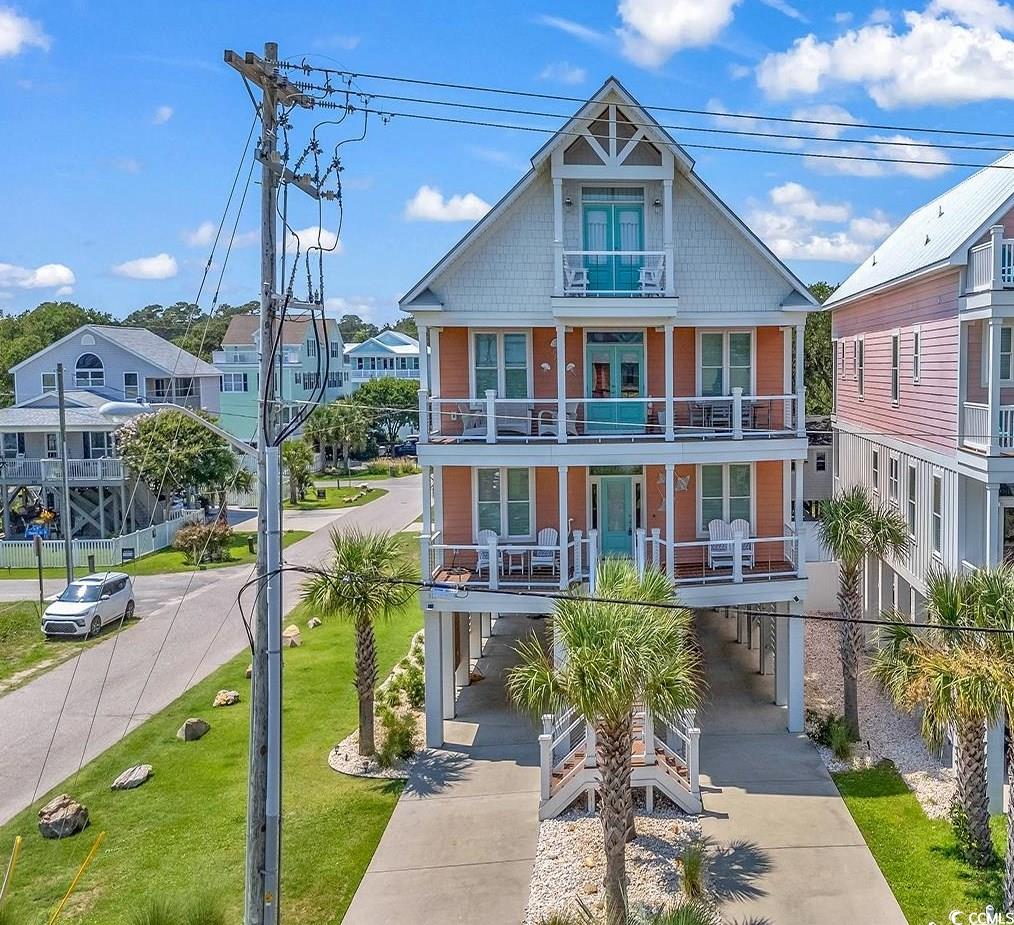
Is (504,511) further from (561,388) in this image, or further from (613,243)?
(613,243)

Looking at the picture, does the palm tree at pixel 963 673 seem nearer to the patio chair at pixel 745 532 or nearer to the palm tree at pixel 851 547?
the palm tree at pixel 851 547

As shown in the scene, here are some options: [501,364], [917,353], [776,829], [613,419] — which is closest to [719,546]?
[613,419]

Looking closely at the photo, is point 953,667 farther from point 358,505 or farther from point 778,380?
point 358,505

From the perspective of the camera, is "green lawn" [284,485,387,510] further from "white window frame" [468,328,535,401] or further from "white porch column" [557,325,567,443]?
"white porch column" [557,325,567,443]

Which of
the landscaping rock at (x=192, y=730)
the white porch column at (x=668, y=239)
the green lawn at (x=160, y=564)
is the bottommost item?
the landscaping rock at (x=192, y=730)

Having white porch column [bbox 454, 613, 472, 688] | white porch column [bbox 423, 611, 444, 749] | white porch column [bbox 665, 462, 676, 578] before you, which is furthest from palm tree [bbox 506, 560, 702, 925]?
white porch column [bbox 454, 613, 472, 688]

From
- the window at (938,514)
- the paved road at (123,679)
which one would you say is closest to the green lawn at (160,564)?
the paved road at (123,679)
